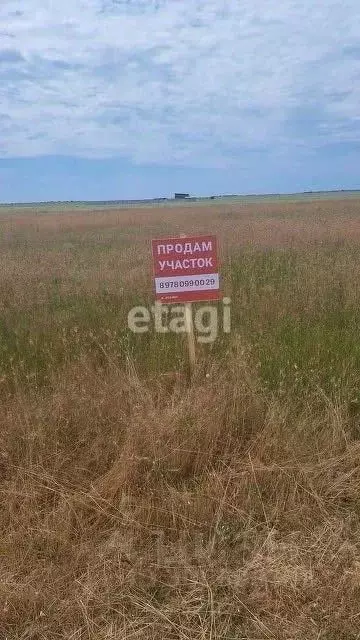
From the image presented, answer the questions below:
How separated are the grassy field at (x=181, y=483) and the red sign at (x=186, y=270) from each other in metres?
0.55

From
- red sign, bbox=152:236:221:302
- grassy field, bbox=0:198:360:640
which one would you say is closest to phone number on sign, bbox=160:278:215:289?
red sign, bbox=152:236:221:302

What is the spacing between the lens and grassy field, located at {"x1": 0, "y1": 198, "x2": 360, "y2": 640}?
2266 mm

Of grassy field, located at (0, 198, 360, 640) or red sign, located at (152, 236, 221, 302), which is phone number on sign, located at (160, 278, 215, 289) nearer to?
red sign, located at (152, 236, 221, 302)

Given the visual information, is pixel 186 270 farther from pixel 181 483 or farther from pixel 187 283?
pixel 181 483

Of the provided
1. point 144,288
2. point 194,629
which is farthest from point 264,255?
point 194,629

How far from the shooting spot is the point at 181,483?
3043 mm

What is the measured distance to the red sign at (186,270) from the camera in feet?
13.3

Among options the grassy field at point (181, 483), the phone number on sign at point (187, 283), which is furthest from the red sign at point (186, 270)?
the grassy field at point (181, 483)

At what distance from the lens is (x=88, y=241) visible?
18.5 metres

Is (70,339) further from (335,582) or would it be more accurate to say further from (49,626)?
(335,582)

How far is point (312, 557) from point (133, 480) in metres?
1.08

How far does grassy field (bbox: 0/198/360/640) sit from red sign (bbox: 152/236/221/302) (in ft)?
1.81

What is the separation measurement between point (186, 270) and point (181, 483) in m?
1.75

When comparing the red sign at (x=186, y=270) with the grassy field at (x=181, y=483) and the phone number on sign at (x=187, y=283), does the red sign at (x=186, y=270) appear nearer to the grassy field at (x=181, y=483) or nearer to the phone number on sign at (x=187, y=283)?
the phone number on sign at (x=187, y=283)
